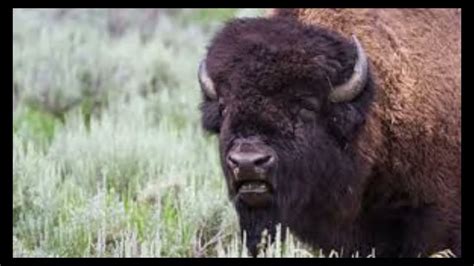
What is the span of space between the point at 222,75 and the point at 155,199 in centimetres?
153

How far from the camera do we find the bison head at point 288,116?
6070 mm

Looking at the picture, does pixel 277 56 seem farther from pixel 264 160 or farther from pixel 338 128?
pixel 264 160

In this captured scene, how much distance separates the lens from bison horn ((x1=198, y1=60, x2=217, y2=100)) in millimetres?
A: 6516

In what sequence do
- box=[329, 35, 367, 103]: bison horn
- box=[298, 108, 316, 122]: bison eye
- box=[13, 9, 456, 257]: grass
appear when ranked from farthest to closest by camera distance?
box=[13, 9, 456, 257]: grass, box=[329, 35, 367, 103]: bison horn, box=[298, 108, 316, 122]: bison eye

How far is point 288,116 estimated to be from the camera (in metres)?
6.17

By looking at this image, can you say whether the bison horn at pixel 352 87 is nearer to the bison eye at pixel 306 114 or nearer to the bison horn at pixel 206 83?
the bison eye at pixel 306 114

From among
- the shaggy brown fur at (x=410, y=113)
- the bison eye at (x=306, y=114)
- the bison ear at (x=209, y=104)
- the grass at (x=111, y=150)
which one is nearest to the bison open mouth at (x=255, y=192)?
the grass at (x=111, y=150)

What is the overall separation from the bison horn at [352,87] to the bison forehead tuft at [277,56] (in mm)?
40

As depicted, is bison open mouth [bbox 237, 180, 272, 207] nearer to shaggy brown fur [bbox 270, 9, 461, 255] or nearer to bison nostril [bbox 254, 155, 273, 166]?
bison nostril [bbox 254, 155, 273, 166]

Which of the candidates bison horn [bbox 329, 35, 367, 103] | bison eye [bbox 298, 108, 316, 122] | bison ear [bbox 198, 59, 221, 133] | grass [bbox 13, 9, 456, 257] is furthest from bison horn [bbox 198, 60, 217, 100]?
grass [bbox 13, 9, 456, 257]

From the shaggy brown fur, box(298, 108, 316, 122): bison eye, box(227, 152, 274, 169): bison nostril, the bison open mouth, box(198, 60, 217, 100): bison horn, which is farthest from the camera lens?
the shaggy brown fur

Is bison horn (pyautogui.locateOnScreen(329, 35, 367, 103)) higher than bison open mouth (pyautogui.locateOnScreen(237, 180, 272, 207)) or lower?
higher
